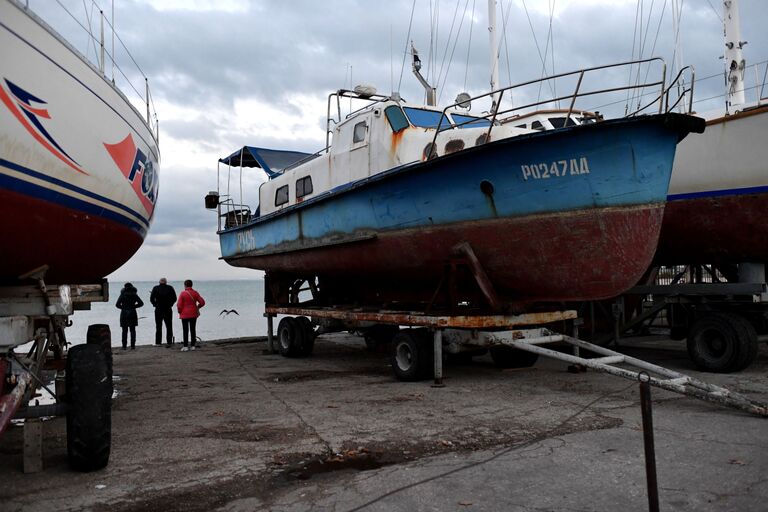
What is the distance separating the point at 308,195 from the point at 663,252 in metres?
5.27

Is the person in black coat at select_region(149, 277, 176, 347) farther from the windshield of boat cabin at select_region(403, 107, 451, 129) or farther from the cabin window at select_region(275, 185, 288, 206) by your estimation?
the windshield of boat cabin at select_region(403, 107, 451, 129)

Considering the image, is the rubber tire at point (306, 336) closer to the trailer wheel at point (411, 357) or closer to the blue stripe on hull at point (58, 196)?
the trailer wheel at point (411, 357)

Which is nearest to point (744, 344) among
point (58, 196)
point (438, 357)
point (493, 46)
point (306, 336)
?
point (438, 357)

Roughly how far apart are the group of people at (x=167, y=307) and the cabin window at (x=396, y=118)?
248 inches

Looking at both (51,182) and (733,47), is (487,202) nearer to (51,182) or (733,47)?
(51,182)

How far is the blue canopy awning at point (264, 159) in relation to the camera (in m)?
11.7

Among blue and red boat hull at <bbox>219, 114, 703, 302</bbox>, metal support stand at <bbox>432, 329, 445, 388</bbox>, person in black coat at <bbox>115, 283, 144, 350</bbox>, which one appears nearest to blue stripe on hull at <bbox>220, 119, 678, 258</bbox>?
blue and red boat hull at <bbox>219, 114, 703, 302</bbox>

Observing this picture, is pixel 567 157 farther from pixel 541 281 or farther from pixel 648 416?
pixel 648 416

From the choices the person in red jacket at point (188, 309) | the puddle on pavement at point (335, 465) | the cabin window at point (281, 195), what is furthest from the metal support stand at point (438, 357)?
the person in red jacket at point (188, 309)

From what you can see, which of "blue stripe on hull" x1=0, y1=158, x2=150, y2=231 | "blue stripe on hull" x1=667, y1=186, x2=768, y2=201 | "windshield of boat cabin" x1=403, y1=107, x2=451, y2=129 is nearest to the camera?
"blue stripe on hull" x1=0, y1=158, x2=150, y2=231

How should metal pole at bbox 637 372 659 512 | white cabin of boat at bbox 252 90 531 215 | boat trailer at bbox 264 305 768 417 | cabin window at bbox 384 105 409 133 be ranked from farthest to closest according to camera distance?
cabin window at bbox 384 105 409 133 → white cabin of boat at bbox 252 90 531 215 → boat trailer at bbox 264 305 768 417 → metal pole at bbox 637 372 659 512

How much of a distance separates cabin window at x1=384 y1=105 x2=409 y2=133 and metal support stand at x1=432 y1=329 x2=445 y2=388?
9.04 ft

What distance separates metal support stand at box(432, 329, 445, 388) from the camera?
249 inches

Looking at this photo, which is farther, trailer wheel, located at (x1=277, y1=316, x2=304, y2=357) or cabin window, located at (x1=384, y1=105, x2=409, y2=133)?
trailer wheel, located at (x1=277, y1=316, x2=304, y2=357)
